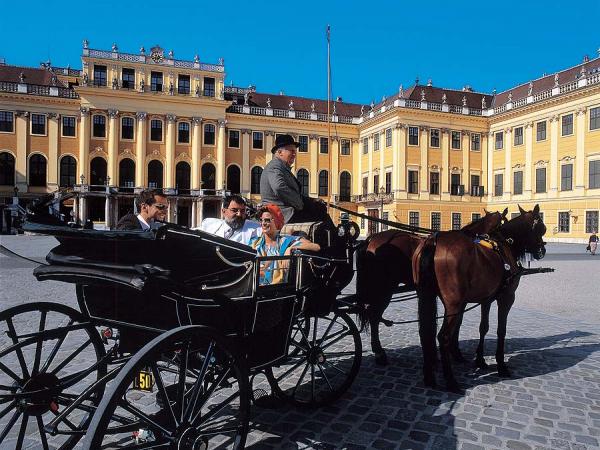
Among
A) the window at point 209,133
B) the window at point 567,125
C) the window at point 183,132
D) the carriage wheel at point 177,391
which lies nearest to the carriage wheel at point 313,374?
the carriage wheel at point 177,391

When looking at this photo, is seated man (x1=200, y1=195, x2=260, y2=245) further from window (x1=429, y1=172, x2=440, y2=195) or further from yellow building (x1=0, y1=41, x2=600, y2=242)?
window (x1=429, y1=172, x2=440, y2=195)

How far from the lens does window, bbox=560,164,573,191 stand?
36.1 metres

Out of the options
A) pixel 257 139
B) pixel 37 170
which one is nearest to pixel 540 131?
pixel 257 139

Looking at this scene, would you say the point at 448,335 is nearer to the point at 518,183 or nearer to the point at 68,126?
the point at 518,183

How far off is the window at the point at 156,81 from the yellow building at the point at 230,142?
3.5 inches

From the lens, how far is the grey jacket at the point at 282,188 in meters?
4.06

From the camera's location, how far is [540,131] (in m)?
38.7

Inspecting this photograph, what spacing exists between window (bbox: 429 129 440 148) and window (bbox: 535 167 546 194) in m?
8.82

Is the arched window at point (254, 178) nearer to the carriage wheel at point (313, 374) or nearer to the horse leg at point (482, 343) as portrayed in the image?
the horse leg at point (482, 343)

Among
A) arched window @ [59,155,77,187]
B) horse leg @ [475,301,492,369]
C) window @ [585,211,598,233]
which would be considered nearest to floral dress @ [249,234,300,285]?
horse leg @ [475,301,492,369]

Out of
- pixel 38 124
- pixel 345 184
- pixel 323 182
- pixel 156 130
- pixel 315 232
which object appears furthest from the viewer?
pixel 345 184

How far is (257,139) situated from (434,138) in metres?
→ 17.0

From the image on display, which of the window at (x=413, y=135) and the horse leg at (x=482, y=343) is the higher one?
the window at (x=413, y=135)

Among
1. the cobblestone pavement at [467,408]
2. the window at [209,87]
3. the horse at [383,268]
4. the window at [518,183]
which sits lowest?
the cobblestone pavement at [467,408]
